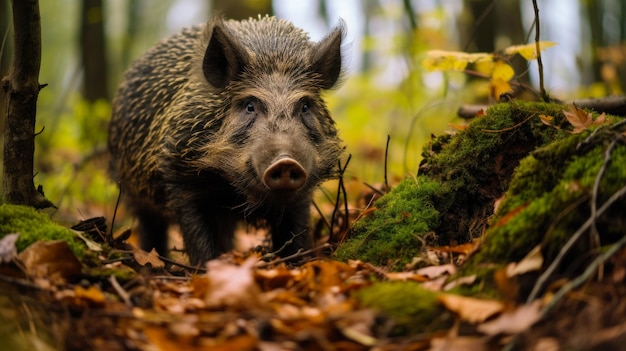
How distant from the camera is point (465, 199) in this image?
5051 mm

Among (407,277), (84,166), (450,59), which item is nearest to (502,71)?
(450,59)

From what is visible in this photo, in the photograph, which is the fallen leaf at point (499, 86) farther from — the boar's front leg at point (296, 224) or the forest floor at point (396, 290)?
the boar's front leg at point (296, 224)

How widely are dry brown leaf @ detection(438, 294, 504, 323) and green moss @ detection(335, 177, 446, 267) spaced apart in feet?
4.23

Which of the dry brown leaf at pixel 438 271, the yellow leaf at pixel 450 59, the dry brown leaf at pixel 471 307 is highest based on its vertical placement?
the yellow leaf at pixel 450 59

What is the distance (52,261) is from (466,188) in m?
2.99

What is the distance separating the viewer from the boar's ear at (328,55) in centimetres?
618

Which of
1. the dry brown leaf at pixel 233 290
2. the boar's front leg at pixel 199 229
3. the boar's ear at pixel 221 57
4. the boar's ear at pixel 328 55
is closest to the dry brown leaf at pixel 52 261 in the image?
the dry brown leaf at pixel 233 290

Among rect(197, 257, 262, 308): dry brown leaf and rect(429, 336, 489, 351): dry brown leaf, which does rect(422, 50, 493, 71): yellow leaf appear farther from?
rect(429, 336, 489, 351): dry brown leaf

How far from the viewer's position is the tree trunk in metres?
12.7

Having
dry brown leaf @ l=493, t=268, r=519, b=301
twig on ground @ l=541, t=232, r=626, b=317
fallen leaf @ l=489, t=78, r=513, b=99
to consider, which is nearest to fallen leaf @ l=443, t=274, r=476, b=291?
dry brown leaf @ l=493, t=268, r=519, b=301

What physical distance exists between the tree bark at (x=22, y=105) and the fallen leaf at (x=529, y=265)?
3.17 m

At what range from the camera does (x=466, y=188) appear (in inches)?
197

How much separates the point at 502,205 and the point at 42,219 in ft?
9.72

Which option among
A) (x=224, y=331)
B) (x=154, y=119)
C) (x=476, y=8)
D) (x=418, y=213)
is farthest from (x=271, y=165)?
(x=476, y=8)
